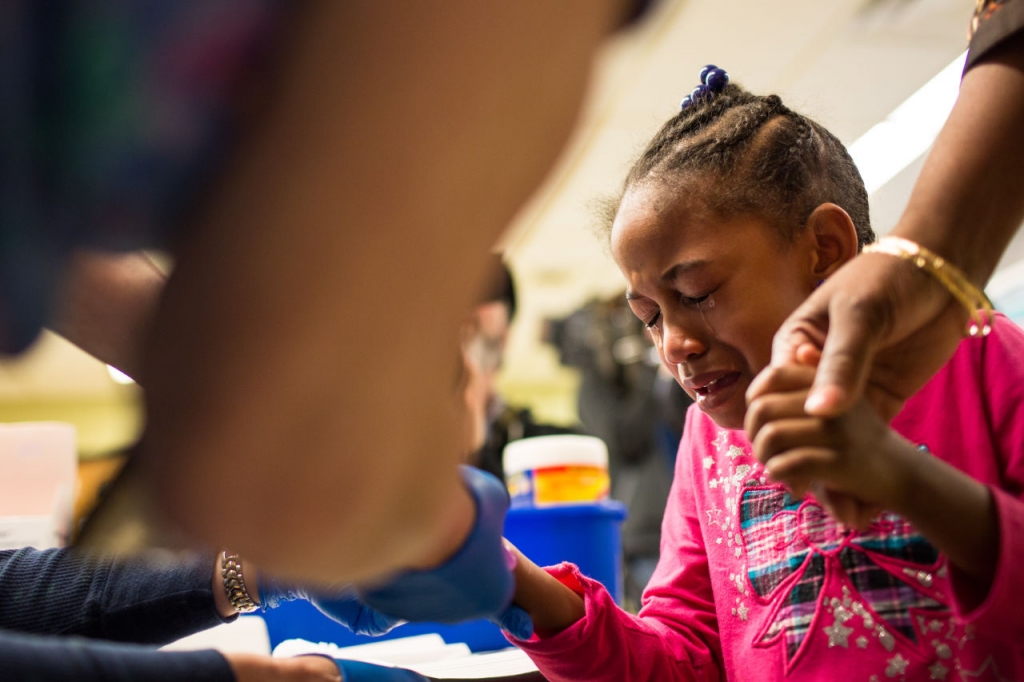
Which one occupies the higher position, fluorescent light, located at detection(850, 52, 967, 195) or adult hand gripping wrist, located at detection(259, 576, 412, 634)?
fluorescent light, located at detection(850, 52, 967, 195)

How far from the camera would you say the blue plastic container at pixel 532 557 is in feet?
3.72

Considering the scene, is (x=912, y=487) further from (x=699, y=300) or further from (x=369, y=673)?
(x=369, y=673)

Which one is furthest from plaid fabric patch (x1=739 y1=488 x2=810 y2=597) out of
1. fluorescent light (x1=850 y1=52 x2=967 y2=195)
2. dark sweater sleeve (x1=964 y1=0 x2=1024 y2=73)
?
fluorescent light (x1=850 y1=52 x2=967 y2=195)

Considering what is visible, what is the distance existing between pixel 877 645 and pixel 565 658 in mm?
278

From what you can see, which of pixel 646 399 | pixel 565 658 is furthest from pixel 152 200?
pixel 646 399

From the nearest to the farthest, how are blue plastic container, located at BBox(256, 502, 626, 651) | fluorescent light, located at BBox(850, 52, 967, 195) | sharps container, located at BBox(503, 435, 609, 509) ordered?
blue plastic container, located at BBox(256, 502, 626, 651) < sharps container, located at BBox(503, 435, 609, 509) < fluorescent light, located at BBox(850, 52, 967, 195)

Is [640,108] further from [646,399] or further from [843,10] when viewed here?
[646,399]

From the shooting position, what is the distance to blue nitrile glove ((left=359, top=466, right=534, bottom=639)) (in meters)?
0.48

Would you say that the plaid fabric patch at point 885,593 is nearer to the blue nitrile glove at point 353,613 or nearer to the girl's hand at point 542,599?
the girl's hand at point 542,599

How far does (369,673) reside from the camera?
62 centimetres

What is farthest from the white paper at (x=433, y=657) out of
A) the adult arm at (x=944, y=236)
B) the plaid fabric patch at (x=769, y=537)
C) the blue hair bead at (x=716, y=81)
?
the blue hair bead at (x=716, y=81)

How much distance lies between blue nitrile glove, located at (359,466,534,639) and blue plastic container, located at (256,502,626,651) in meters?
0.62

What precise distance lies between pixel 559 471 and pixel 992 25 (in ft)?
3.05

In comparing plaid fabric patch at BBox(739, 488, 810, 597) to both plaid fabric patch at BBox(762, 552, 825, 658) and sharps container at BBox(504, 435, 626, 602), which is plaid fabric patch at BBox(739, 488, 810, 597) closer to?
plaid fabric patch at BBox(762, 552, 825, 658)
